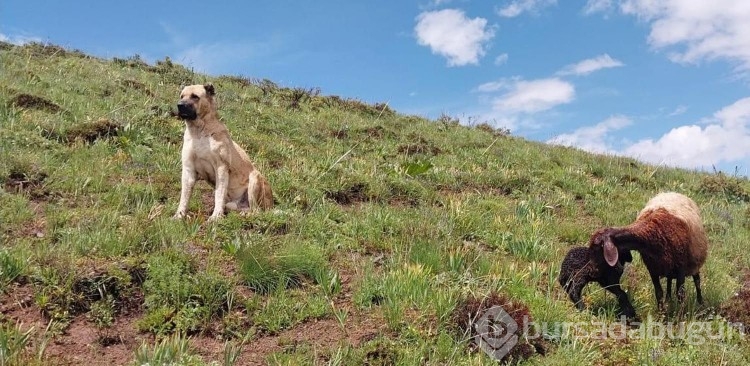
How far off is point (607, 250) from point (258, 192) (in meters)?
4.18

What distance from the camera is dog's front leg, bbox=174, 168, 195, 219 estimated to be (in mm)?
6980

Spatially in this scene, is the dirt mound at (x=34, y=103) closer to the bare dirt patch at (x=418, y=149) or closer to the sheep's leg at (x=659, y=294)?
the bare dirt patch at (x=418, y=149)

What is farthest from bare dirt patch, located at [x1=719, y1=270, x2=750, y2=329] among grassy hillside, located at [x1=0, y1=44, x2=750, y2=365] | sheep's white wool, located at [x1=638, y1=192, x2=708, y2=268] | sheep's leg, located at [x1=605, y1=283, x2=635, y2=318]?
sheep's leg, located at [x1=605, y1=283, x2=635, y2=318]

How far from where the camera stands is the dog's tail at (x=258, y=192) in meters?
7.44

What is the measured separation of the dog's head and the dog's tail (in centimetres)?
98

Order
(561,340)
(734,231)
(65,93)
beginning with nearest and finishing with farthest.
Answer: (561,340), (734,231), (65,93)

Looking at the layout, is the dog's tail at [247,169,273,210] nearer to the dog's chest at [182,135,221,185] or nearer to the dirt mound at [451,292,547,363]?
the dog's chest at [182,135,221,185]

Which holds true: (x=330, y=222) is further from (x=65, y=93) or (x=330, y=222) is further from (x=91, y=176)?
(x=65, y=93)

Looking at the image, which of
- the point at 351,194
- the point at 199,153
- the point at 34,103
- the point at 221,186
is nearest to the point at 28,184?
the point at 199,153

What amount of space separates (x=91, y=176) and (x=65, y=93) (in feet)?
17.3

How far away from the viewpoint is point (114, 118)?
414 inches

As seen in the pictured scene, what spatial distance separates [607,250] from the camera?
5328mm

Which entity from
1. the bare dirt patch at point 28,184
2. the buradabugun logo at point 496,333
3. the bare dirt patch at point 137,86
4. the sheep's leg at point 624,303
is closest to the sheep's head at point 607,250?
the sheep's leg at point 624,303

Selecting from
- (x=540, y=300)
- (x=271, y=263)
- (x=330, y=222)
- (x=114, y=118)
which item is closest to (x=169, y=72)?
(x=114, y=118)
